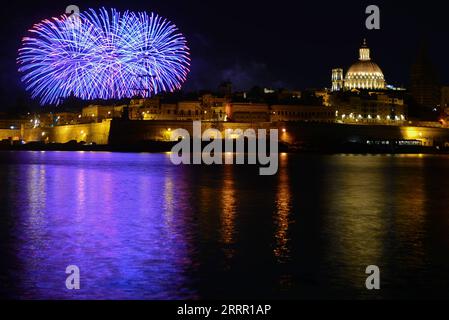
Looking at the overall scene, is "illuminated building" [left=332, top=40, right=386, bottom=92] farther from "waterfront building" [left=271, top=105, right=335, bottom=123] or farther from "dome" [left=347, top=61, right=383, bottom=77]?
"waterfront building" [left=271, top=105, right=335, bottom=123]

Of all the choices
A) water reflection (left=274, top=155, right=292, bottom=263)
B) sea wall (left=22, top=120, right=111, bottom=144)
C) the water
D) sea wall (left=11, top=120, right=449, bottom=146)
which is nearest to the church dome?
sea wall (left=11, top=120, right=449, bottom=146)

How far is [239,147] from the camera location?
222 ft

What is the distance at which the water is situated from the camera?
834 cm

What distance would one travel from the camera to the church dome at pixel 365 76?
112 meters

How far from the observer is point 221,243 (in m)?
11.3

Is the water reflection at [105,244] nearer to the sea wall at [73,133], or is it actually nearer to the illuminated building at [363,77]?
the sea wall at [73,133]

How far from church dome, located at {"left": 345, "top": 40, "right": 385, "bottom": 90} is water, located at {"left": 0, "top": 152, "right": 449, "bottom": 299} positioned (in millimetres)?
92452

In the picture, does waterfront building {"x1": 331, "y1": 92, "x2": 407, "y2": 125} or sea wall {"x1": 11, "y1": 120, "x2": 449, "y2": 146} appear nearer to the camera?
sea wall {"x1": 11, "y1": 120, "x2": 449, "y2": 146}

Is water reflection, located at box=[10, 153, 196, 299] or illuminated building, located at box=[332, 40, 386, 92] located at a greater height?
illuminated building, located at box=[332, 40, 386, 92]

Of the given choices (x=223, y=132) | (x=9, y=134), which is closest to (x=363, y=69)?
(x=223, y=132)

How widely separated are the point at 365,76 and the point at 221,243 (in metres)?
105

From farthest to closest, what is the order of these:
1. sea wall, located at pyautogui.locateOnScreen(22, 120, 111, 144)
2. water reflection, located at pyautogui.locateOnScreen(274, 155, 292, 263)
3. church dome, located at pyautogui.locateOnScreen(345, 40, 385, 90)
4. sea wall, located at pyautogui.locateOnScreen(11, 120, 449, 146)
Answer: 1. church dome, located at pyautogui.locateOnScreen(345, 40, 385, 90)
2. sea wall, located at pyautogui.locateOnScreen(22, 120, 111, 144)
3. sea wall, located at pyautogui.locateOnScreen(11, 120, 449, 146)
4. water reflection, located at pyautogui.locateOnScreen(274, 155, 292, 263)

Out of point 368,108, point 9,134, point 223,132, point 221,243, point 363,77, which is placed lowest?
point 221,243

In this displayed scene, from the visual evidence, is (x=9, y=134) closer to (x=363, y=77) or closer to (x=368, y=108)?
(x=368, y=108)
